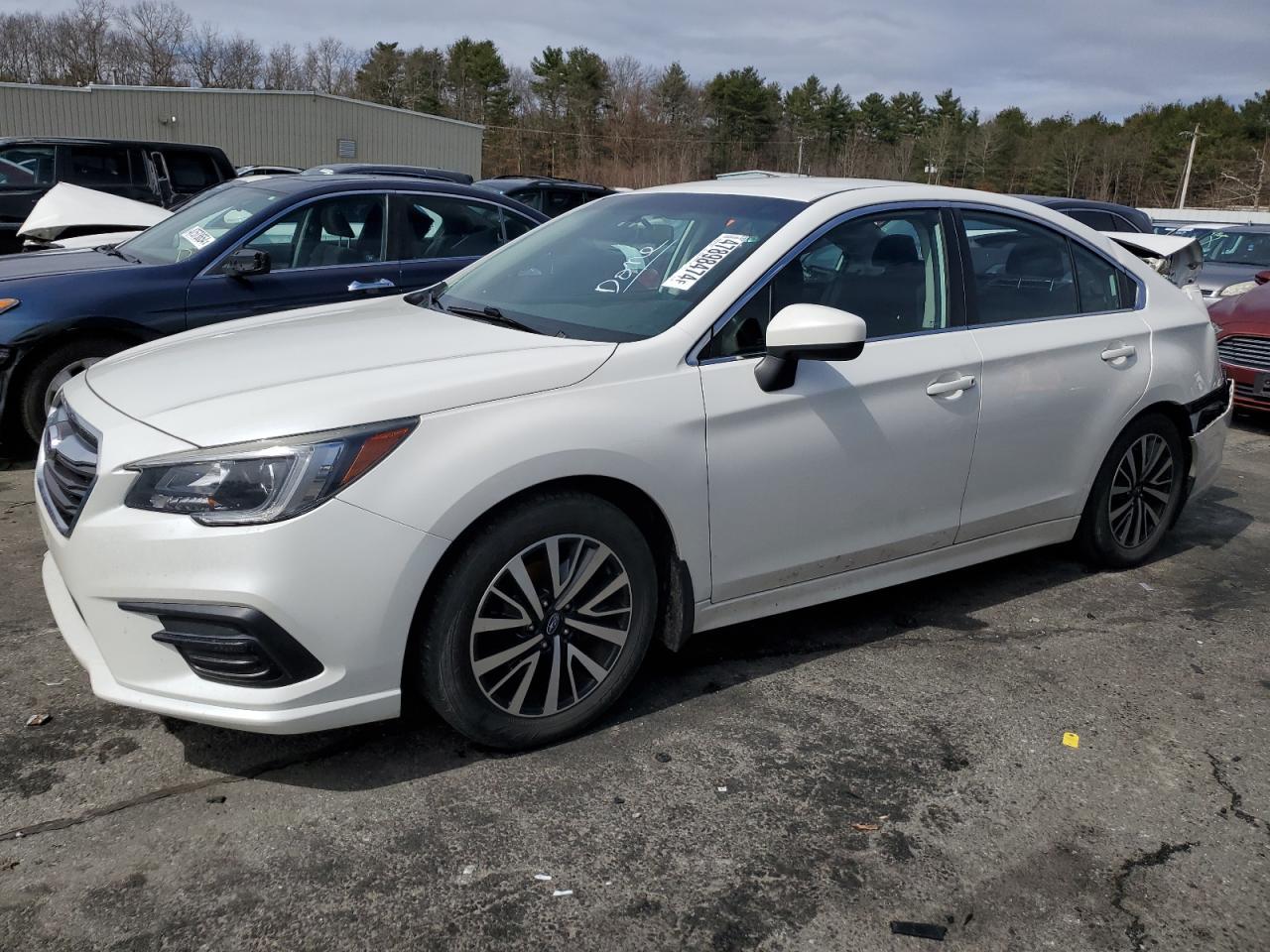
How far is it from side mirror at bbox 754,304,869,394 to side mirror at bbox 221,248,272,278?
3.89 metres

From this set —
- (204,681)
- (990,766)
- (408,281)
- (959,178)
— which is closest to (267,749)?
(204,681)

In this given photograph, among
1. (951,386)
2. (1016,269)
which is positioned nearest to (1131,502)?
(1016,269)

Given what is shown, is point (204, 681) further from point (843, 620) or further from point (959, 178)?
point (959, 178)

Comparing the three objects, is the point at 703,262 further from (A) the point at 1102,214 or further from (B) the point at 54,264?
(A) the point at 1102,214

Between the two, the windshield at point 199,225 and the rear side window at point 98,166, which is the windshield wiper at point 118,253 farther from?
the rear side window at point 98,166

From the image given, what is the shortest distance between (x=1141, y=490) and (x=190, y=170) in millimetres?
11140

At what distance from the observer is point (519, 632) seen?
2988 millimetres

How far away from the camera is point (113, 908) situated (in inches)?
93.2

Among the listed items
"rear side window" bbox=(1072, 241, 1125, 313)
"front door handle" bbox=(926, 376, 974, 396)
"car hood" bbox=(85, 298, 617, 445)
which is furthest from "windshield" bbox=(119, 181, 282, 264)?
"rear side window" bbox=(1072, 241, 1125, 313)

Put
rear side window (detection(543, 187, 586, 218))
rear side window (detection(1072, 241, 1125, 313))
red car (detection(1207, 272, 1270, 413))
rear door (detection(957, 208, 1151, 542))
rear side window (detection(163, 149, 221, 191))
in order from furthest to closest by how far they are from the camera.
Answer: rear side window (detection(543, 187, 586, 218)) < rear side window (detection(163, 149, 221, 191)) < red car (detection(1207, 272, 1270, 413)) < rear side window (detection(1072, 241, 1125, 313)) < rear door (detection(957, 208, 1151, 542))

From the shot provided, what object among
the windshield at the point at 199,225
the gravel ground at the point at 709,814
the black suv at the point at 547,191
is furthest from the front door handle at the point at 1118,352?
the black suv at the point at 547,191

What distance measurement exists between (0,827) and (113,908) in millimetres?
499

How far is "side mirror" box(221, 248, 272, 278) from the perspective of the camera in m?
6.09

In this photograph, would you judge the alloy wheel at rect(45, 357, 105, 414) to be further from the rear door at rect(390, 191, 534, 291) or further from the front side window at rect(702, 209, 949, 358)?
the front side window at rect(702, 209, 949, 358)
